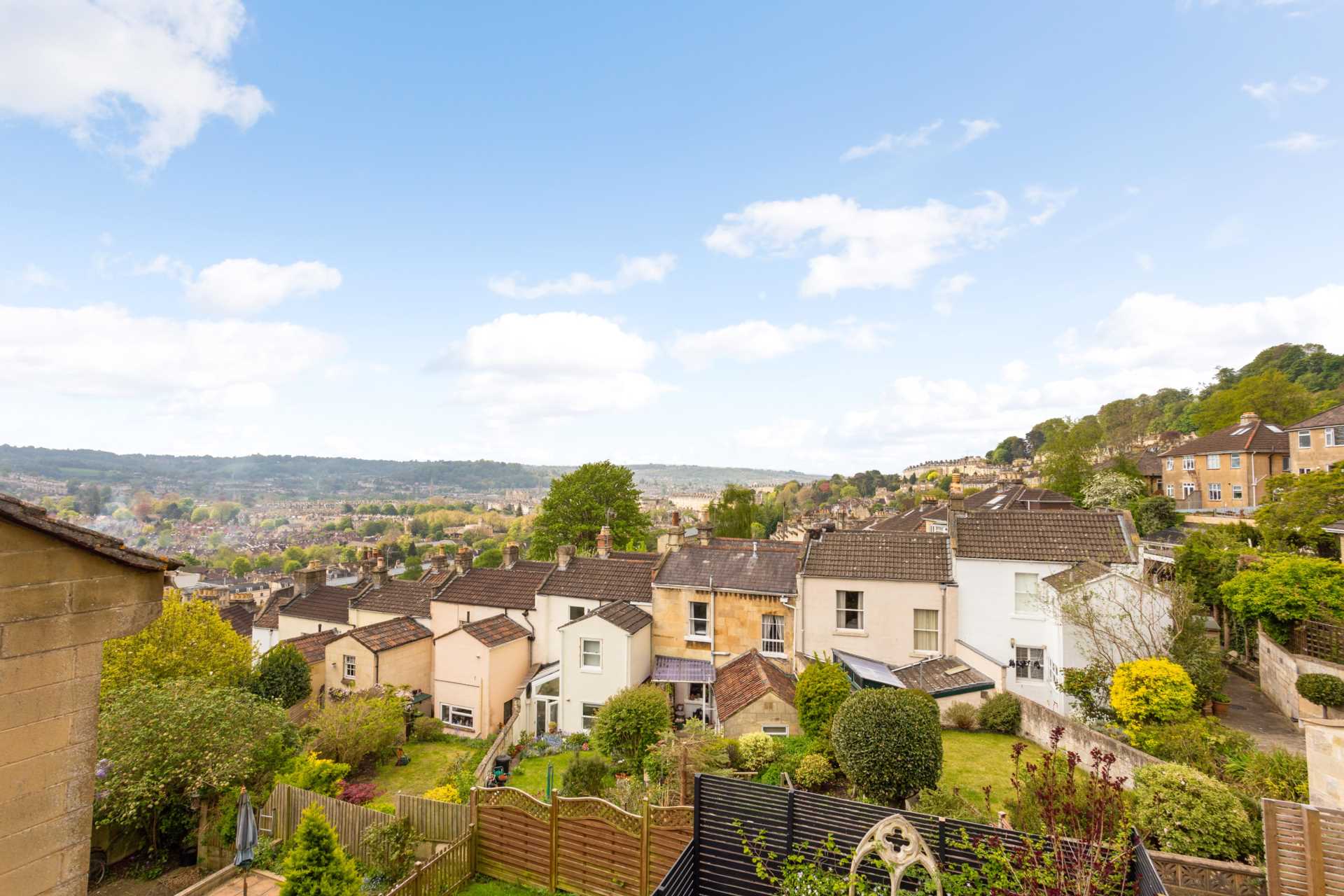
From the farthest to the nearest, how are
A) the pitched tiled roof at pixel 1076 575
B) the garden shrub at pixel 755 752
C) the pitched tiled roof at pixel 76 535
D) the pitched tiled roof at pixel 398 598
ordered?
the pitched tiled roof at pixel 398 598 < the pitched tiled roof at pixel 1076 575 < the garden shrub at pixel 755 752 < the pitched tiled roof at pixel 76 535

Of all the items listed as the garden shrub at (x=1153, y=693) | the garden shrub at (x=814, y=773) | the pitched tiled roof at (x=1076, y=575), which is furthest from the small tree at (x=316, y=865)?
the pitched tiled roof at (x=1076, y=575)

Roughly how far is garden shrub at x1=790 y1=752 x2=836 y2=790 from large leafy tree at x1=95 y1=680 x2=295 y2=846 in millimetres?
14176

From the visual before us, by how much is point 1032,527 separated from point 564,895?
736 inches

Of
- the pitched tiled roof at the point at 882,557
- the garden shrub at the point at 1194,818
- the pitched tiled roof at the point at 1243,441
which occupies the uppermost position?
the pitched tiled roof at the point at 1243,441

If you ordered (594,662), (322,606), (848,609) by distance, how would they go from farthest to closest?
(322,606), (594,662), (848,609)

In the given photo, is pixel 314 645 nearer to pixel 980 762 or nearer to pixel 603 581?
pixel 603 581

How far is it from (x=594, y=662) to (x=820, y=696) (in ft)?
34.8

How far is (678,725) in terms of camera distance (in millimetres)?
22891

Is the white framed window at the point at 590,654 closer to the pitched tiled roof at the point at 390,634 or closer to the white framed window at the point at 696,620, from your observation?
the white framed window at the point at 696,620

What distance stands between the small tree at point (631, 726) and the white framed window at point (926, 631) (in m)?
9.56

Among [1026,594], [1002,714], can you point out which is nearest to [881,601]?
Result: [1026,594]

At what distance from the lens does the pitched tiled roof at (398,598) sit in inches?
1233

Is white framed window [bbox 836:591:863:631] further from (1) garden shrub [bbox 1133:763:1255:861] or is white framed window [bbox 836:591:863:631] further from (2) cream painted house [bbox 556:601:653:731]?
(1) garden shrub [bbox 1133:763:1255:861]

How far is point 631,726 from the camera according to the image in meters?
18.0
